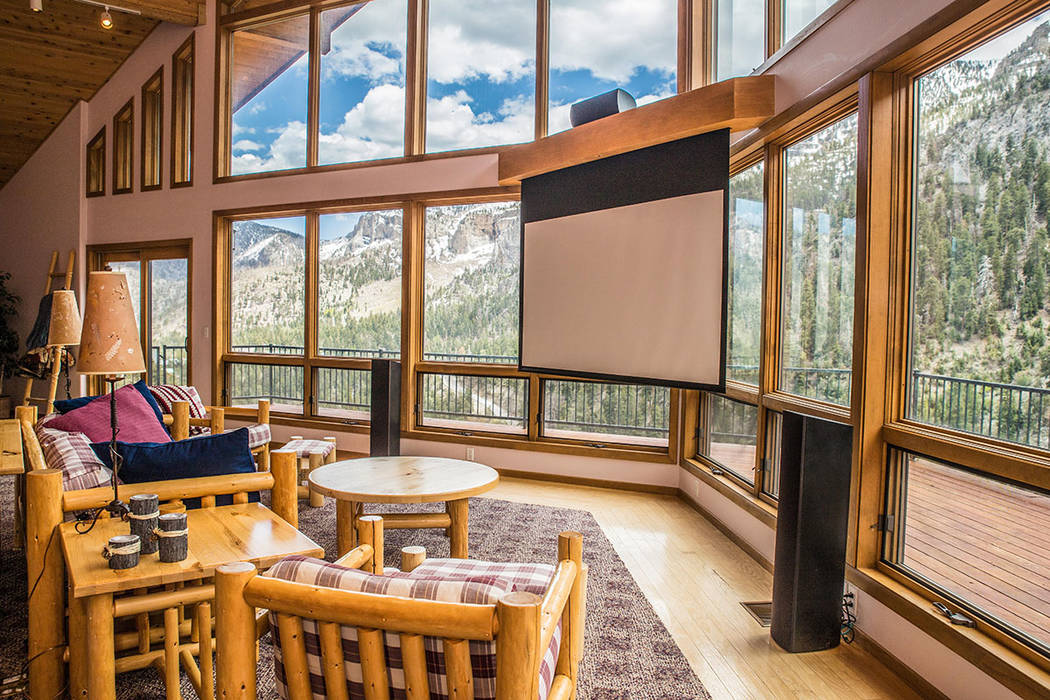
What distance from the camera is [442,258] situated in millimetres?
5859

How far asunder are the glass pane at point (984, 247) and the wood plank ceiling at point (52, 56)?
721 centimetres

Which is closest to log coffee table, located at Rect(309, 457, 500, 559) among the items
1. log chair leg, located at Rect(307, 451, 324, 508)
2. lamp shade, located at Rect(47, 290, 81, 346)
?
log chair leg, located at Rect(307, 451, 324, 508)

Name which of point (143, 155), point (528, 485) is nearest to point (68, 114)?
point (143, 155)

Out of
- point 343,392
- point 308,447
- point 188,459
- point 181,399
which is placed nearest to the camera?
point 188,459

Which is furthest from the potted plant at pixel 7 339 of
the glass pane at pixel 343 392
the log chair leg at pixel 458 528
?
the log chair leg at pixel 458 528

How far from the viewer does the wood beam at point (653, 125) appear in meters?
3.44

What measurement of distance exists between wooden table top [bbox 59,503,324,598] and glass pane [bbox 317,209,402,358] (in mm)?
3773

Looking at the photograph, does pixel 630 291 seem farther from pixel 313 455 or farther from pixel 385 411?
pixel 313 455

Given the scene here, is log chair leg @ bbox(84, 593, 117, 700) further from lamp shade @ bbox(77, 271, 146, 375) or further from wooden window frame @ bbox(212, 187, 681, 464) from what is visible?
wooden window frame @ bbox(212, 187, 681, 464)

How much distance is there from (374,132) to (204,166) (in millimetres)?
2149

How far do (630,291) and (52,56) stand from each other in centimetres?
736

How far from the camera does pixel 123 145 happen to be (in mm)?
7727

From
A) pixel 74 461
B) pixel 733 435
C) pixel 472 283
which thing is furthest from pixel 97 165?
pixel 733 435

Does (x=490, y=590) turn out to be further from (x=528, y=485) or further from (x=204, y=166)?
(x=204, y=166)
